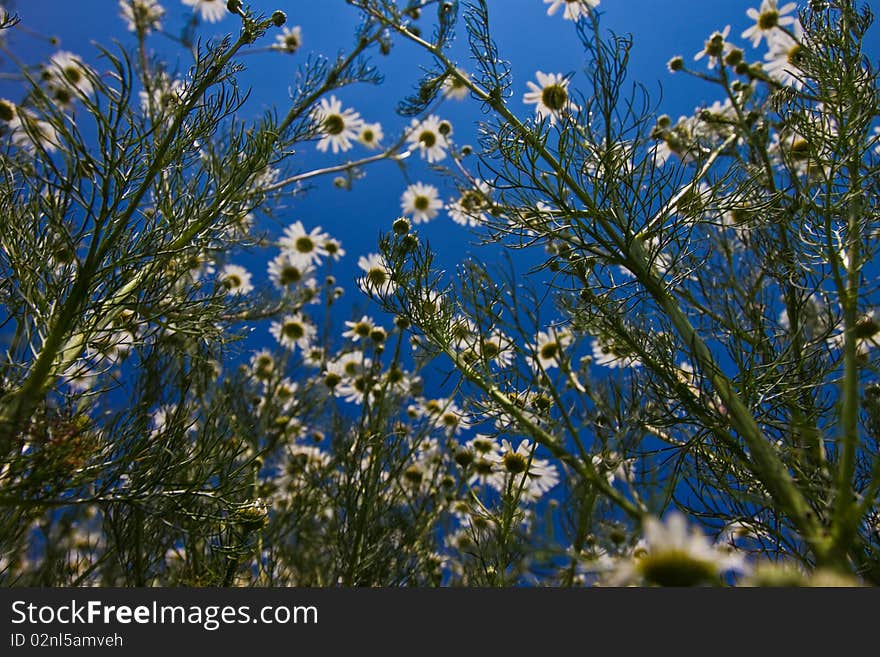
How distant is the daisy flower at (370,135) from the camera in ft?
8.97

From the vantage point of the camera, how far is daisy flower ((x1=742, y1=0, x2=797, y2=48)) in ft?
6.57

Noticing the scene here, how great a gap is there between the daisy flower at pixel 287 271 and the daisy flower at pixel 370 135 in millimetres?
725

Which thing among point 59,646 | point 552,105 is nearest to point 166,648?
point 59,646

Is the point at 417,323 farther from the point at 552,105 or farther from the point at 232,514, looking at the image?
the point at 552,105

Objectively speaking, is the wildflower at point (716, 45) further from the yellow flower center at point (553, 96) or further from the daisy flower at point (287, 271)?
the daisy flower at point (287, 271)

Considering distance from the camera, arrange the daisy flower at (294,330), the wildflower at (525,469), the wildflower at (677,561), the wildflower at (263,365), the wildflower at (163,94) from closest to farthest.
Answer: the wildflower at (677,561)
the wildflower at (163,94)
the wildflower at (525,469)
the wildflower at (263,365)
the daisy flower at (294,330)

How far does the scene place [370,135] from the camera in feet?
9.14

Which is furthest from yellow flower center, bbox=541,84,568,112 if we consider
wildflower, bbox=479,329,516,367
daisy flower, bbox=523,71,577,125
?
wildflower, bbox=479,329,516,367

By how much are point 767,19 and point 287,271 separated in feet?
7.81

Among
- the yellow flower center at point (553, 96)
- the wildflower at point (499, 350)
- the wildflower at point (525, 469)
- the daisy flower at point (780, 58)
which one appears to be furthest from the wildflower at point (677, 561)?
the daisy flower at point (780, 58)

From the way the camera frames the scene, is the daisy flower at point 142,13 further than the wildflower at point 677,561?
Yes

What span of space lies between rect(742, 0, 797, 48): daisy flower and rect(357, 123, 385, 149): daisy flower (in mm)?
1697

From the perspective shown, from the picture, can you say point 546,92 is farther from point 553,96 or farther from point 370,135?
point 370,135

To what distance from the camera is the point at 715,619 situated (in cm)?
46
